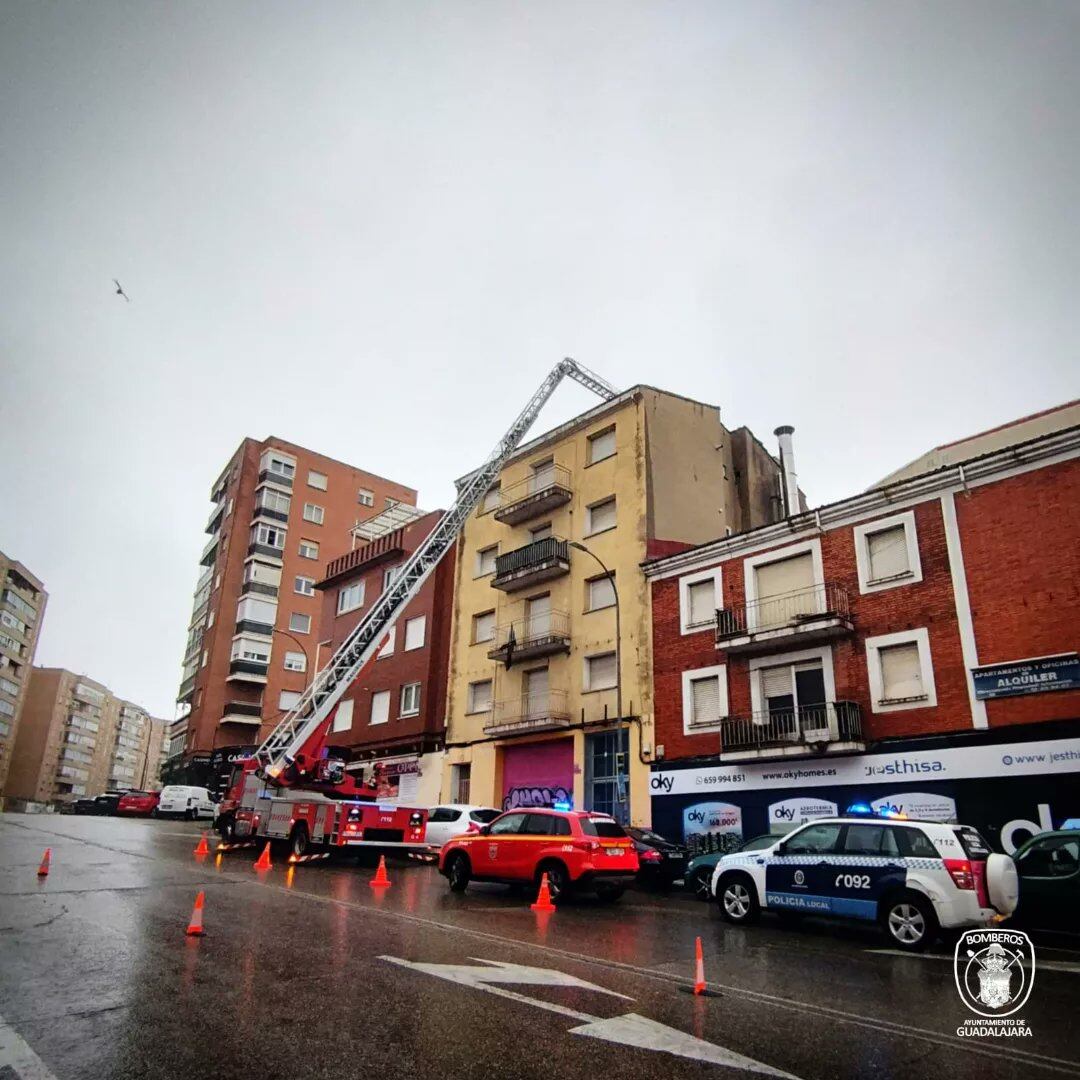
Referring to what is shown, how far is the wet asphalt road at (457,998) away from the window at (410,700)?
21148mm

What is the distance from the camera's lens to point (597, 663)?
27172 millimetres

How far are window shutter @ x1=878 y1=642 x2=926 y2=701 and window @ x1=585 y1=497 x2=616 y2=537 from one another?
36.5ft

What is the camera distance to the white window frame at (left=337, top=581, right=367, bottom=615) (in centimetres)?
3897

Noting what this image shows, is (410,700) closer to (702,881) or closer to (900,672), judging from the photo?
(702,881)

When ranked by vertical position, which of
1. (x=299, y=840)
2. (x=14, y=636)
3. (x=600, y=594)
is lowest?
(x=299, y=840)

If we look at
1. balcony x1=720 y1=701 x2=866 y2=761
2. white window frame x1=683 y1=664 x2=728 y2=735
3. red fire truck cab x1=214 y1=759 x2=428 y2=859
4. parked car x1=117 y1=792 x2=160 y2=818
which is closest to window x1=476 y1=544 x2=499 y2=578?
white window frame x1=683 y1=664 x2=728 y2=735

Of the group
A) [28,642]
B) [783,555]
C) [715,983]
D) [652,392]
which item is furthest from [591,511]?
[28,642]

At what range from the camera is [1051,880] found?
445 inches

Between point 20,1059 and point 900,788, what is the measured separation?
18092mm

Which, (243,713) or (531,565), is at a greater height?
(531,565)

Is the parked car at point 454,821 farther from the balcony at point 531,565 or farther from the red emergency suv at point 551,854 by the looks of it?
the balcony at point 531,565

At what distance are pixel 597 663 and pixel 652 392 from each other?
1022 centimetres

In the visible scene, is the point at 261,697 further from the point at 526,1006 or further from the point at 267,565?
the point at 526,1006

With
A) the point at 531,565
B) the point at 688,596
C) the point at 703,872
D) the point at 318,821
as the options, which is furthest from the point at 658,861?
the point at 531,565
